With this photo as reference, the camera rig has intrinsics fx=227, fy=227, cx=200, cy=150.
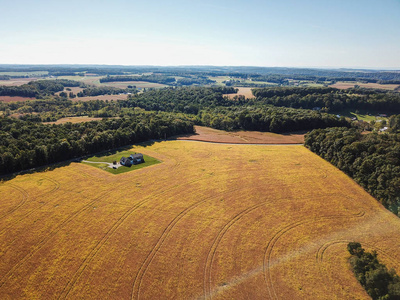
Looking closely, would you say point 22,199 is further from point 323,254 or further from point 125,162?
point 323,254

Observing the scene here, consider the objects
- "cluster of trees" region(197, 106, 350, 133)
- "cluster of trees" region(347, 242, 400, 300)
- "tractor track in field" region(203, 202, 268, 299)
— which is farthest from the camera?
"cluster of trees" region(197, 106, 350, 133)

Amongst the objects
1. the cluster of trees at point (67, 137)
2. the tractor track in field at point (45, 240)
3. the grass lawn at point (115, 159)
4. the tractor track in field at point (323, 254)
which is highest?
the cluster of trees at point (67, 137)

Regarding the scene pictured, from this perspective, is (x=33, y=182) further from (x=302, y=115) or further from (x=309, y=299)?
(x=302, y=115)

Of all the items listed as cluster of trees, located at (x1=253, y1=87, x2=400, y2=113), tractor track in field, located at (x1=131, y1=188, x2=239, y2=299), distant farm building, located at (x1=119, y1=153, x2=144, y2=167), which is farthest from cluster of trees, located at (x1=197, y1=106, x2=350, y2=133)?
tractor track in field, located at (x1=131, y1=188, x2=239, y2=299)

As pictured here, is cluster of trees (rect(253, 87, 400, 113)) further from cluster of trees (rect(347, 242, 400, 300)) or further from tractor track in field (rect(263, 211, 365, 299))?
cluster of trees (rect(347, 242, 400, 300))

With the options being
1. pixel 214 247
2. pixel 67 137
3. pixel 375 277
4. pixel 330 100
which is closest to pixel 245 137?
pixel 67 137

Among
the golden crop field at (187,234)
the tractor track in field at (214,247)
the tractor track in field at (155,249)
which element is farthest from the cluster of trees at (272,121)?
the tractor track in field at (214,247)

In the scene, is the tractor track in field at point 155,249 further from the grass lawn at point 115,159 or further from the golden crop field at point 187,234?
the grass lawn at point 115,159
